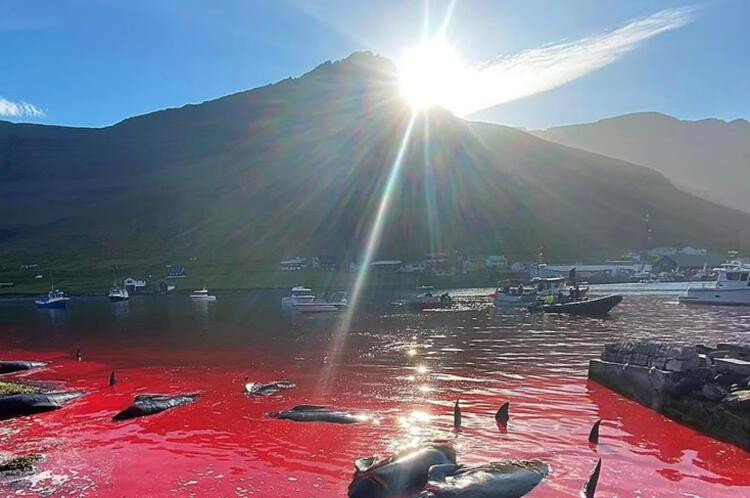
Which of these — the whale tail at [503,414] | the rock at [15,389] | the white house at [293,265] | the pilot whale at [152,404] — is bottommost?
the rock at [15,389]

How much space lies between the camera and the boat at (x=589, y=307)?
68.9m

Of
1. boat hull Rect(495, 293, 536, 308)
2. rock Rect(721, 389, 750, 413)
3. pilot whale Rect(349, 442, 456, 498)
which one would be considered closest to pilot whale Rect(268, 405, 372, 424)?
pilot whale Rect(349, 442, 456, 498)

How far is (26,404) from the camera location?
25.3 metres

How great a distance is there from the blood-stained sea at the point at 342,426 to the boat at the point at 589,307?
14433mm

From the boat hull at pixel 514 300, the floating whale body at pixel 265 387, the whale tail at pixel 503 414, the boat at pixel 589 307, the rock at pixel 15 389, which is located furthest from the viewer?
the boat hull at pixel 514 300

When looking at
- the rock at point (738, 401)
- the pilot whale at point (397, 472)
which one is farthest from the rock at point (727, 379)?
the pilot whale at point (397, 472)

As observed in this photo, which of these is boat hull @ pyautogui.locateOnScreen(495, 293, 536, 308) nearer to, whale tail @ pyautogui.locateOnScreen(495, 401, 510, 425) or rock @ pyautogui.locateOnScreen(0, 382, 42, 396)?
whale tail @ pyautogui.locateOnScreen(495, 401, 510, 425)

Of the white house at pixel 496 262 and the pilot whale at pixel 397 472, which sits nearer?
the pilot whale at pixel 397 472

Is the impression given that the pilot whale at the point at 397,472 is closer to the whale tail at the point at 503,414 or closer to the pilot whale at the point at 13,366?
the whale tail at the point at 503,414

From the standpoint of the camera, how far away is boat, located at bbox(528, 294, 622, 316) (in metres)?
68.9

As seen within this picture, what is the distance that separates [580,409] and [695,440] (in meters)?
4.95

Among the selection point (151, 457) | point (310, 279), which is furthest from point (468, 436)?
point (310, 279)

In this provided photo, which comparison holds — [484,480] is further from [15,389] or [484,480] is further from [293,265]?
[293,265]

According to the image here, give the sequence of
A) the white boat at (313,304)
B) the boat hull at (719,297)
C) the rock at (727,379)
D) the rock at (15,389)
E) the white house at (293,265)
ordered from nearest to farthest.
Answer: the rock at (727,379) → the rock at (15,389) → the boat hull at (719,297) → the white boat at (313,304) → the white house at (293,265)
